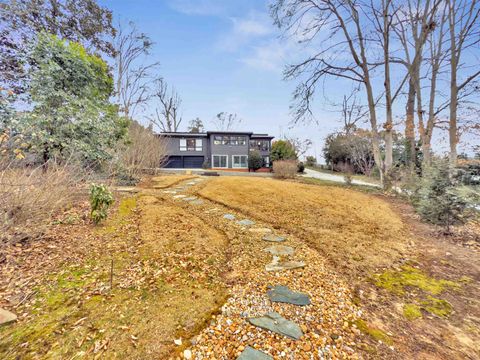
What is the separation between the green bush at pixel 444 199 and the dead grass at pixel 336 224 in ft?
2.06

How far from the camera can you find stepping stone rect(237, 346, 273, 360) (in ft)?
A: 4.20

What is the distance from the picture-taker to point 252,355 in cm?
130

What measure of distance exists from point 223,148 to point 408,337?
76.5 ft

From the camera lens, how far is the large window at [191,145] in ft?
79.5

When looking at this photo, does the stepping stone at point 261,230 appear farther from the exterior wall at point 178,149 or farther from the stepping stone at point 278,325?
the exterior wall at point 178,149

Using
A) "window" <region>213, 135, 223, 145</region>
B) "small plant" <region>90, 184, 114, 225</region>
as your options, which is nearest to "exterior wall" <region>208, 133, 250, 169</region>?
"window" <region>213, 135, 223, 145</region>

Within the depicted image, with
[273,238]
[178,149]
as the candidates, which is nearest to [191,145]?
[178,149]

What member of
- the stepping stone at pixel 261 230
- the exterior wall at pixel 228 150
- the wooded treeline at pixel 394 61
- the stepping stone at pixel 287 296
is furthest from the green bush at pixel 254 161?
the stepping stone at pixel 287 296

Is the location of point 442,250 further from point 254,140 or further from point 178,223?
point 254,140

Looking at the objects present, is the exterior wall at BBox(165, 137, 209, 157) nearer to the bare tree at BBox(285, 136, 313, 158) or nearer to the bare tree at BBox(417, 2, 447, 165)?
the bare tree at BBox(285, 136, 313, 158)

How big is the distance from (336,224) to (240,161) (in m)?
20.6

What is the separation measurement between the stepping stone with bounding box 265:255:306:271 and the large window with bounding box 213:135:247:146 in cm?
2228

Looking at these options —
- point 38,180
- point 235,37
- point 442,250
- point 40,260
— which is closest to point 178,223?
point 40,260

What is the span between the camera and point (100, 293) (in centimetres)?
185
